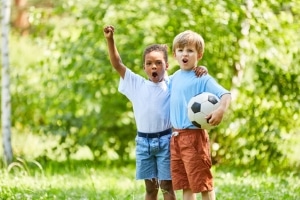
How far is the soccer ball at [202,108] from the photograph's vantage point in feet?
17.7

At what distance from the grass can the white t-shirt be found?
2.90 feet

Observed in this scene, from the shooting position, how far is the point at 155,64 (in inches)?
228

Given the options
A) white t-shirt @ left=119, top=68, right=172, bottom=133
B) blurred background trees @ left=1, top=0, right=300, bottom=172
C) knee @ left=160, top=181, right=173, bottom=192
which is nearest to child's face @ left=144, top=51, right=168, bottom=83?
white t-shirt @ left=119, top=68, right=172, bottom=133

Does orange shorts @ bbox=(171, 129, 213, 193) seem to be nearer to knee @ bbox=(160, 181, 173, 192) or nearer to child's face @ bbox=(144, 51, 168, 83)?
knee @ bbox=(160, 181, 173, 192)

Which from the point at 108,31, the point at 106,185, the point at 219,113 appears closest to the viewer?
the point at 219,113

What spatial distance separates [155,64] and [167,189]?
2.96 feet

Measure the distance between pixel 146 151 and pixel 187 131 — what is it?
394 millimetres

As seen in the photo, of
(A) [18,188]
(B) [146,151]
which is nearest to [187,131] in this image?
(B) [146,151]

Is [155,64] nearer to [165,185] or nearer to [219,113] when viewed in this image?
[219,113]

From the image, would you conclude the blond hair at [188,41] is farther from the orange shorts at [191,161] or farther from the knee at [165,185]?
the knee at [165,185]

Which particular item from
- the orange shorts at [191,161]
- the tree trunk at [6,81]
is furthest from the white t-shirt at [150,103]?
the tree trunk at [6,81]

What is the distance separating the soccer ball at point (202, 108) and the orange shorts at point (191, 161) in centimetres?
13

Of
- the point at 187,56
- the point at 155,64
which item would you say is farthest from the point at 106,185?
the point at 187,56

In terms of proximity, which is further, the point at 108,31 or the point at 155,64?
the point at 155,64
